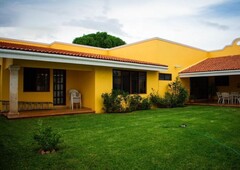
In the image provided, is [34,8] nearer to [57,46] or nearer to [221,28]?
[57,46]

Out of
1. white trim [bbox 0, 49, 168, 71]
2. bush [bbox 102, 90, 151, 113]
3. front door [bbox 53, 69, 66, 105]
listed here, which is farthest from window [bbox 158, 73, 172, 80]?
front door [bbox 53, 69, 66, 105]

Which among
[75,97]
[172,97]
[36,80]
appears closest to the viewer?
[36,80]

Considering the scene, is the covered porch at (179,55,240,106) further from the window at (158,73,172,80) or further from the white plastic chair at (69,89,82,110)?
the white plastic chair at (69,89,82,110)

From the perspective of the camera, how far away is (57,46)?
49.0 feet

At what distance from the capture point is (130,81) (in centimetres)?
1438

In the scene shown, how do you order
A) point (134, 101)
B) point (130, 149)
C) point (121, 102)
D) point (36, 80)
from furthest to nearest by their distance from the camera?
point (134, 101), point (121, 102), point (36, 80), point (130, 149)

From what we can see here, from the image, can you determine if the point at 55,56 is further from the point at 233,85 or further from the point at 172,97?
the point at 233,85

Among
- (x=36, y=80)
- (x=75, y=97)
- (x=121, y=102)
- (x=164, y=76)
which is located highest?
(x=164, y=76)

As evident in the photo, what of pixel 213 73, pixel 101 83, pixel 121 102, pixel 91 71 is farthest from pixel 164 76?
pixel 91 71

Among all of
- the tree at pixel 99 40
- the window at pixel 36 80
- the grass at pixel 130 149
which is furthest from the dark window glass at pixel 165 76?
the tree at pixel 99 40

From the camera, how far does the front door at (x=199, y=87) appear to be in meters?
20.1

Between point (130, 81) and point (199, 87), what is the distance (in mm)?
9578

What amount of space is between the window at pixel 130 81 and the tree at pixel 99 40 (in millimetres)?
17940

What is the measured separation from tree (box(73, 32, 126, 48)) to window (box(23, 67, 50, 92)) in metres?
18.8
